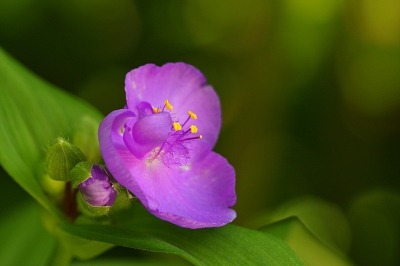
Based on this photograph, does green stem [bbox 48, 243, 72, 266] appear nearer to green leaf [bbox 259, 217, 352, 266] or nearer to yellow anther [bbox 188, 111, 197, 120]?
yellow anther [bbox 188, 111, 197, 120]

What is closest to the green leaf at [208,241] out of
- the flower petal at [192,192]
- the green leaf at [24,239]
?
the flower petal at [192,192]

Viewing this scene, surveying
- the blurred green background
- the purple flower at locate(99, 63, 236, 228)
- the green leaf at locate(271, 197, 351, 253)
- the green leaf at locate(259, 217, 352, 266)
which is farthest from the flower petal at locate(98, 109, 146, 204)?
the blurred green background

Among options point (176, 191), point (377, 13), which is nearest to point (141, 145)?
point (176, 191)

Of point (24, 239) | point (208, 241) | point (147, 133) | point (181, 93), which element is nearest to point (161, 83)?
point (181, 93)

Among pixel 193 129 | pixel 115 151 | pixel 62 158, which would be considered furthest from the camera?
pixel 193 129

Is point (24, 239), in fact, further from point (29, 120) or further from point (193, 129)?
point (193, 129)

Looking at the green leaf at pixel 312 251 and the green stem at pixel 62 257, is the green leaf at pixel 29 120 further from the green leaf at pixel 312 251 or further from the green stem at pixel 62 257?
the green leaf at pixel 312 251

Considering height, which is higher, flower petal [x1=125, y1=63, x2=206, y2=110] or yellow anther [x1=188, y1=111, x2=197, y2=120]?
flower petal [x1=125, y1=63, x2=206, y2=110]
